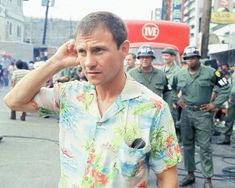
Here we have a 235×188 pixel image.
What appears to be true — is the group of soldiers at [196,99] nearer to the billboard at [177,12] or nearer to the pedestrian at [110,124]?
the pedestrian at [110,124]

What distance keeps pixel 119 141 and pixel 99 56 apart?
0.35 meters

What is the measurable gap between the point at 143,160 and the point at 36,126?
9204 mm

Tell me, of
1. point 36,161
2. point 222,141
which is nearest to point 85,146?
point 36,161

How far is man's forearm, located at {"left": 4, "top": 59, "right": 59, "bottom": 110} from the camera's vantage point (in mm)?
1950

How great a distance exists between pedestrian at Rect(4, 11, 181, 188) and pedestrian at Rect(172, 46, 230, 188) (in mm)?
3921

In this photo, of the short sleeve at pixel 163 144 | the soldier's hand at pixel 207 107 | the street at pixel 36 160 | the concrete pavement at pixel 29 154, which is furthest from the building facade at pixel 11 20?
the short sleeve at pixel 163 144

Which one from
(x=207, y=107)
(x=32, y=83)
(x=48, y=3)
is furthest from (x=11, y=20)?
(x=32, y=83)

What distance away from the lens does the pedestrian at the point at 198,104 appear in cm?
566

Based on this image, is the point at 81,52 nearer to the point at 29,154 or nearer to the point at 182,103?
the point at 182,103

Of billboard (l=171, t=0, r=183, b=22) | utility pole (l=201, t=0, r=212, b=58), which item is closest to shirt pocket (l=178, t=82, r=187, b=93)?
utility pole (l=201, t=0, r=212, b=58)

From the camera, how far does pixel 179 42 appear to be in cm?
1263

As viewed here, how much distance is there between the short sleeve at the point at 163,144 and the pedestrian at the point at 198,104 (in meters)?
3.92

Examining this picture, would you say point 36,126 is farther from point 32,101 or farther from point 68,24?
point 68,24

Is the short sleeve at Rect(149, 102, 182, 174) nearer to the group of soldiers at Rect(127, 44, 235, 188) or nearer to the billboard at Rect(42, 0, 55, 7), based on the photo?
the group of soldiers at Rect(127, 44, 235, 188)
